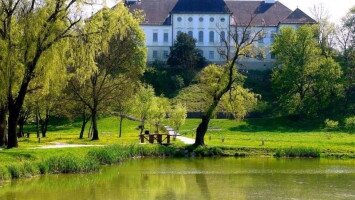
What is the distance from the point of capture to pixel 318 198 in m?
25.0

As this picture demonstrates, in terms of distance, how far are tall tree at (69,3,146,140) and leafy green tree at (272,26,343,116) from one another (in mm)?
24794

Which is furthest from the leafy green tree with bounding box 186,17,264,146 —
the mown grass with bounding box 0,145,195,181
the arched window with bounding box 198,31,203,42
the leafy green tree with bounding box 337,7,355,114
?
the arched window with bounding box 198,31,203,42

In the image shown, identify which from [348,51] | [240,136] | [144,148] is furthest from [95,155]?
[348,51]

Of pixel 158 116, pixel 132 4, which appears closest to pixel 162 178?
pixel 158 116

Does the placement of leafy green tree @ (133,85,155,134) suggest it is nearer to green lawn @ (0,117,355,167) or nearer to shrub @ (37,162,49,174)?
green lawn @ (0,117,355,167)

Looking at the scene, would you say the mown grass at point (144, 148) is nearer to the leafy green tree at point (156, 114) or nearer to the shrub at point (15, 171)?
the shrub at point (15, 171)

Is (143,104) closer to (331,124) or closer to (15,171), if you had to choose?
(331,124)

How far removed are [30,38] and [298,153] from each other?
69.9 feet

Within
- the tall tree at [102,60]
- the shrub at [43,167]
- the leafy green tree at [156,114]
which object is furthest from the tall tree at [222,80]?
the shrub at [43,167]

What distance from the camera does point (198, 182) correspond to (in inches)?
1189

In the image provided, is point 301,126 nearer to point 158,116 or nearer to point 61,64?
point 158,116

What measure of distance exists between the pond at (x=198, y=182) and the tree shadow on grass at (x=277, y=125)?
31860 millimetres

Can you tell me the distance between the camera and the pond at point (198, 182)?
84.5 ft

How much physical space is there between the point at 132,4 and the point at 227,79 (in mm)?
60685
